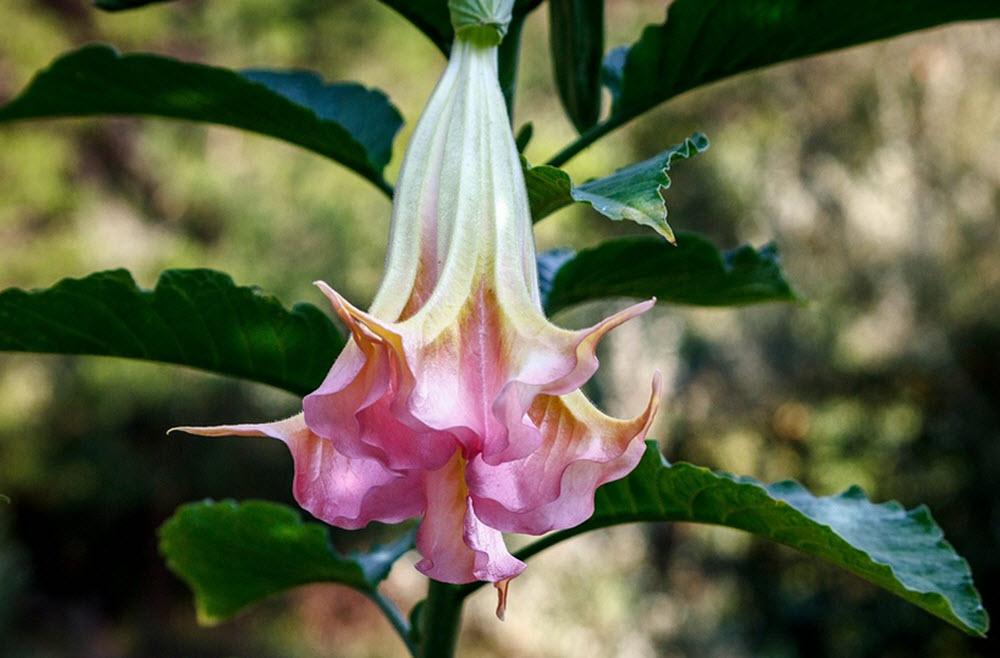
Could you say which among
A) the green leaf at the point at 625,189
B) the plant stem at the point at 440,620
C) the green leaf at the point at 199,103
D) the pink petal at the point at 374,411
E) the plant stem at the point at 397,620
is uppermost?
the green leaf at the point at 199,103

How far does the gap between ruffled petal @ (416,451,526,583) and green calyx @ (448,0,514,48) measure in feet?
0.49

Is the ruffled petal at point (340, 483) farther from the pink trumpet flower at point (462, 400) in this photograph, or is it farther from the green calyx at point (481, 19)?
the green calyx at point (481, 19)

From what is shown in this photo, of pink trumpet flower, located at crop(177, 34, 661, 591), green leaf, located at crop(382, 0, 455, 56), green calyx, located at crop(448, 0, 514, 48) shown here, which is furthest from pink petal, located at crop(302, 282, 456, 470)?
green leaf, located at crop(382, 0, 455, 56)

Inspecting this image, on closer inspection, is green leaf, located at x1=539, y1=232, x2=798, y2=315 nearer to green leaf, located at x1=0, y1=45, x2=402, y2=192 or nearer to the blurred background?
green leaf, located at x1=0, y1=45, x2=402, y2=192

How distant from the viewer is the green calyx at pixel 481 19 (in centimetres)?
34

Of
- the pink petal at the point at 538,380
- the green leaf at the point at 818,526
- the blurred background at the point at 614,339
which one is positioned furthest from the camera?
the blurred background at the point at 614,339

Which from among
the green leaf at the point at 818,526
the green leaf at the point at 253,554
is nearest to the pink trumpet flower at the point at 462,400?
the green leaf at the point at 818,526

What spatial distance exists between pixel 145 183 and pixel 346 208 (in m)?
1.20

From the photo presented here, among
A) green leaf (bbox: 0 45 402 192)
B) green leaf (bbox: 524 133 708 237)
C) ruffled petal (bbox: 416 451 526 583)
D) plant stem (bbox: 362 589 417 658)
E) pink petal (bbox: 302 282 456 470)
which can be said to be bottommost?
plant stem (bbox: 362 589 417 658)

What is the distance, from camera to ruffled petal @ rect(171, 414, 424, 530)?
0.95 ft

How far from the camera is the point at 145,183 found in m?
4.35

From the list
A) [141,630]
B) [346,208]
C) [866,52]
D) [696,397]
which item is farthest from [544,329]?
[141,630]

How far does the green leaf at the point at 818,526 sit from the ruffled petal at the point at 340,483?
158mm

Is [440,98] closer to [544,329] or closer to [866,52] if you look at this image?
[544,329]
